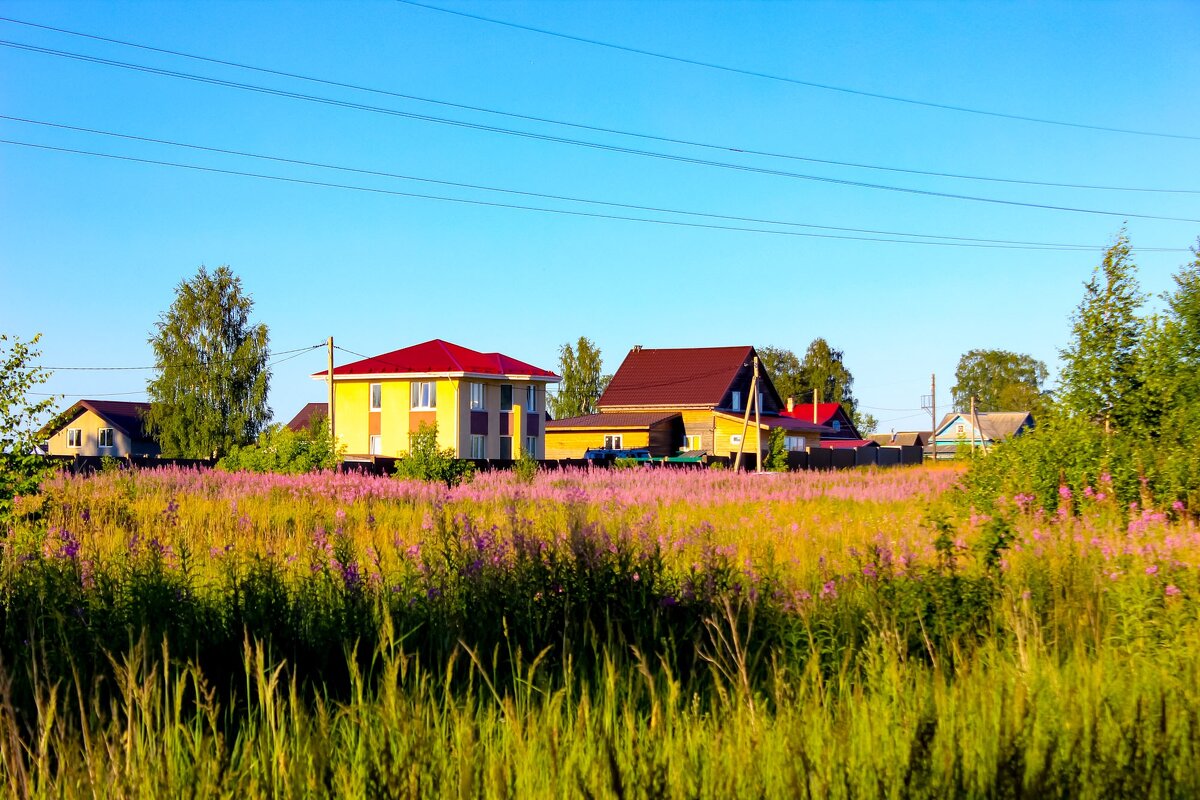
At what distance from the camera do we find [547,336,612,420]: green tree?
229 feet

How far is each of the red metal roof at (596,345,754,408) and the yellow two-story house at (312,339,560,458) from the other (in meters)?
9.02

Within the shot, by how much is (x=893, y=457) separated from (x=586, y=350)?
2765cm

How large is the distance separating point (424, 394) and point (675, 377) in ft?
57.5

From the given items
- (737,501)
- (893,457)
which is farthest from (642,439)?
(737,501)

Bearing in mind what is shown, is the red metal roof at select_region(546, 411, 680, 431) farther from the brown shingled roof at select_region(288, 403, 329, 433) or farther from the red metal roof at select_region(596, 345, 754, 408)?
the brown shingled roof at select_region(288, 403, 329, 433)

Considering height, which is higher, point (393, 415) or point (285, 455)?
point (393, 415)

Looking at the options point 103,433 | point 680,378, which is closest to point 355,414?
point 680,378

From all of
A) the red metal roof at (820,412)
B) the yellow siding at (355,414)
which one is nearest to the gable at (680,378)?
the yellow siding at (355,414)

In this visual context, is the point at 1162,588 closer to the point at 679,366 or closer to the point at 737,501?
the point at 737,501

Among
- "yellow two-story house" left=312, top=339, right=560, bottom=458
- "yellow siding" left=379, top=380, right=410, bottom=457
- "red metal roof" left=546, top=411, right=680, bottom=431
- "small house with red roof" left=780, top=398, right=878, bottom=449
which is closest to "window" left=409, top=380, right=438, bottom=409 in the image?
"yellow two-story house" left=312, top=339, right=560, bottom=458

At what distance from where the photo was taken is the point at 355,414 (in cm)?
4947

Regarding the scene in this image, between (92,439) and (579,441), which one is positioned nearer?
(579,441)

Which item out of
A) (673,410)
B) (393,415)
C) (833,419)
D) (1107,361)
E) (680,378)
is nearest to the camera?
(1107,361)

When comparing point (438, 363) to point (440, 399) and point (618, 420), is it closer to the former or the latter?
point (440, 399)
